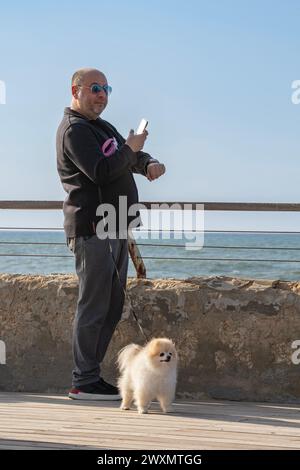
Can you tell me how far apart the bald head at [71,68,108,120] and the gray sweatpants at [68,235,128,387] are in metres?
0.68

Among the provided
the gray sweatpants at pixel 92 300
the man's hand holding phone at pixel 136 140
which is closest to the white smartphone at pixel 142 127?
the man's hand holding phone at pixel 136 140

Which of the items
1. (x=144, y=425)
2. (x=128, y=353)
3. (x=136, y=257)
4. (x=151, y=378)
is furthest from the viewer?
(x=136, y=257)

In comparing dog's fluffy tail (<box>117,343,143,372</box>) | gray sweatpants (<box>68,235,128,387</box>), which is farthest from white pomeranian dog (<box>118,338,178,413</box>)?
gray sweatpants (<box>68,235,128,387</box>)

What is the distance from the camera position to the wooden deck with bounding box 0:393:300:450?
3.85 m

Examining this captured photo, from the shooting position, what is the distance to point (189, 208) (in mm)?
5816

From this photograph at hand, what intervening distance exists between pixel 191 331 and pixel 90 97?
140 centimetres

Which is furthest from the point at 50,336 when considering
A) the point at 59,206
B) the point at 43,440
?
the point at 43,440

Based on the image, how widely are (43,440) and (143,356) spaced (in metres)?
1.32

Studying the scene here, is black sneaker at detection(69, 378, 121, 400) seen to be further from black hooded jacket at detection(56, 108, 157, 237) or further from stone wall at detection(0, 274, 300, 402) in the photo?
black hooded jacket at detection(56, 108, 157, 237)

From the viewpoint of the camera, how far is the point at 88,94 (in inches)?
208

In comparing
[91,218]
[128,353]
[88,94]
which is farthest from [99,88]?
[128,353]

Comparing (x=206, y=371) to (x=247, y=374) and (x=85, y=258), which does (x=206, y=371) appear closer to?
(x=247, y=374)
